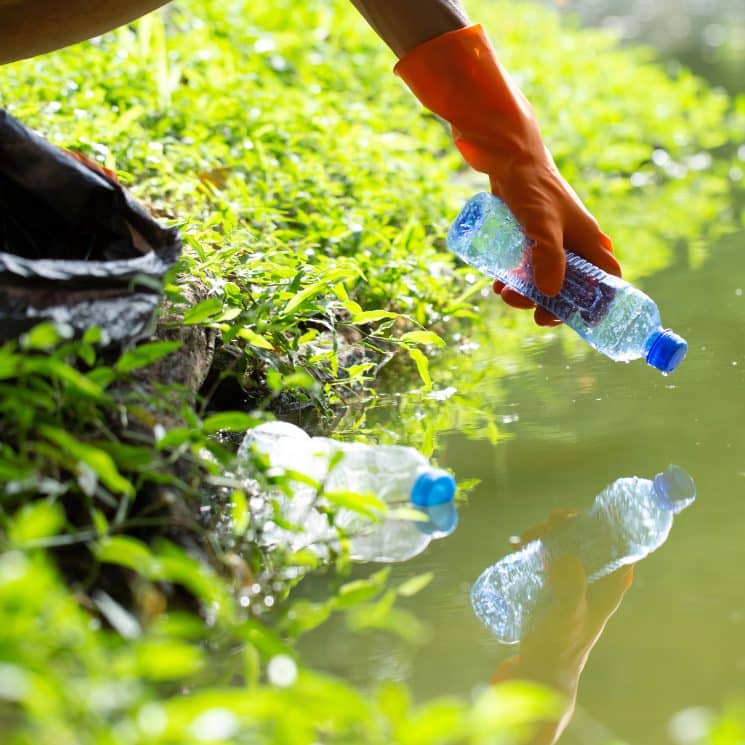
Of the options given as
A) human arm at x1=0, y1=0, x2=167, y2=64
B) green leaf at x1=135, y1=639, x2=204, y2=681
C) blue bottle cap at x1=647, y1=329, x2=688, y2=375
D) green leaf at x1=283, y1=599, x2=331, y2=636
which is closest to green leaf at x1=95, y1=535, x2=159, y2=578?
green leaf at x1=135, y1=639, x2=204, y2=681

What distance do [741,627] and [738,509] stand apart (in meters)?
0.39

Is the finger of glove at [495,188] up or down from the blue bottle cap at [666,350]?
up

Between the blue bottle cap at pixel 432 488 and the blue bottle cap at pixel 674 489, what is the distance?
331 millimetres

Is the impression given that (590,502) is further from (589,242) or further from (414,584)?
(589,242)

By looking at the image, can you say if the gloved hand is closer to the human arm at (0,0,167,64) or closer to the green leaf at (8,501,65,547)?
the human arm at (0,0,167,64)

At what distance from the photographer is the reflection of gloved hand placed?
4.44ft

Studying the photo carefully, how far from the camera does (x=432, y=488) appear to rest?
175 cm

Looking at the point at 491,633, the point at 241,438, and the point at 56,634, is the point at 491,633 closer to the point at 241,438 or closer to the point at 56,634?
the point at 56,634

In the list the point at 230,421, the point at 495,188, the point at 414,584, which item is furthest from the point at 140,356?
the point at 495,188

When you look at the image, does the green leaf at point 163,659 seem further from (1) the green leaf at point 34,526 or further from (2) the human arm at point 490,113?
(2) the human arm at point 490,113

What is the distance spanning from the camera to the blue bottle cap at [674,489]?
72.6 inches

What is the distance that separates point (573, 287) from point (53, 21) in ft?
3.64

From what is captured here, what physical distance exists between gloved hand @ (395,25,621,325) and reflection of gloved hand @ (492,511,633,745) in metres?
0.72

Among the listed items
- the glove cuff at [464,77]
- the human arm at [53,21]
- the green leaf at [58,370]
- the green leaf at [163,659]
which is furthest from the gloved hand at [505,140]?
the green leaf at [163,659]
